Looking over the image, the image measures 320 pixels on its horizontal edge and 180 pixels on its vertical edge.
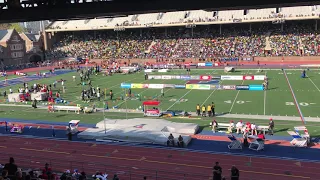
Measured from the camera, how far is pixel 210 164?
1673cm

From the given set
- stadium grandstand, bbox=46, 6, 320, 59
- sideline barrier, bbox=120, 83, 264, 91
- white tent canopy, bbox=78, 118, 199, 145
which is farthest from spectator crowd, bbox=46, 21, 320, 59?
white tent canopy, bbox=78, 118, 199, 145

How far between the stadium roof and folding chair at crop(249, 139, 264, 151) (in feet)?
33.9

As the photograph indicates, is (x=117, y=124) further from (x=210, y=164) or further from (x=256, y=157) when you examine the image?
(x=256, y=157)

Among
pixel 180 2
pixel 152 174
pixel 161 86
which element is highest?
pixel 180 2

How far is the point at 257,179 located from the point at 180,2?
8631 mm

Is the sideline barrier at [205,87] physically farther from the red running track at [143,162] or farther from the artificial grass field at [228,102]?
the red running track at [143,162]

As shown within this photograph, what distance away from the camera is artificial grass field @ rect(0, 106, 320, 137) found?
22.1m

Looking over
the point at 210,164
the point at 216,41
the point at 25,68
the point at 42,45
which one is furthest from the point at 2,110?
the point at 42,45

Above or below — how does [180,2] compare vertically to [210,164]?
above

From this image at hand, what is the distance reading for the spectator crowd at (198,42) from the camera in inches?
2663

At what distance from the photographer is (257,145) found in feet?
60.6

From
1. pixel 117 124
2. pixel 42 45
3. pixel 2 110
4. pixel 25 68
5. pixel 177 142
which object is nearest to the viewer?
pixel 177 142

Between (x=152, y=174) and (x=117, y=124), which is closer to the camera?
(x=152, y=174)

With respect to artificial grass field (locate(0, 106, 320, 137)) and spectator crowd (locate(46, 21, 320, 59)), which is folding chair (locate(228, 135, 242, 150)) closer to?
artificial grass field (locate(0, 106, 320, 137))
